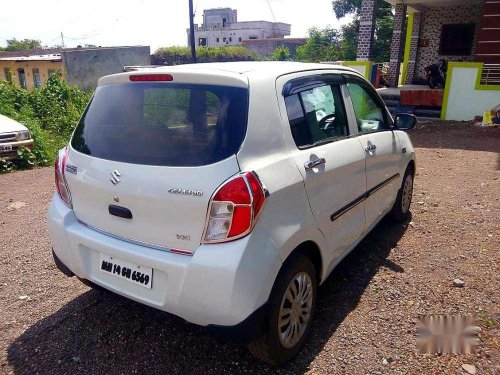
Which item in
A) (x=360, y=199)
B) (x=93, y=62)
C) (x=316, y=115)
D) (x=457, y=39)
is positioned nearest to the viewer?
(x=316, y=115)

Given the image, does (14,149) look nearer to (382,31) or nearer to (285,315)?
(285,315)

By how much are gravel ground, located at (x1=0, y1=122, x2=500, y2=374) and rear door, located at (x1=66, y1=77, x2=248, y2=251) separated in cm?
82

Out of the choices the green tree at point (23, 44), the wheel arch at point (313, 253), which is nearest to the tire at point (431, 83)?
the wheel arch at point (313, 253)

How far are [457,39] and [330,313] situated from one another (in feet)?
55.4

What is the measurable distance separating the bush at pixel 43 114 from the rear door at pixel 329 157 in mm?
6791

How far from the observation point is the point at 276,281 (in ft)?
7.08

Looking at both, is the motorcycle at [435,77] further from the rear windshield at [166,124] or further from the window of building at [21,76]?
the window of building at [21,76]

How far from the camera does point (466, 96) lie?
11.5 metres

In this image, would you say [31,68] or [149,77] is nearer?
[149,77]

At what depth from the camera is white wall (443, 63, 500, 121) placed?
36.7 ft

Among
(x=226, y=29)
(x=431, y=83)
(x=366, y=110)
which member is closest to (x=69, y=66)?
(x=431, y=83)

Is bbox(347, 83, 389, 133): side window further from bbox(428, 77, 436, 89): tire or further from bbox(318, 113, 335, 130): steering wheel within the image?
bbox(428, 77, 436, 89): tire

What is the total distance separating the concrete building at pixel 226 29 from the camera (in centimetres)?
7106

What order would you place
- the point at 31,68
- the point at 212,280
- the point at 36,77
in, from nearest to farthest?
the point at 212,280, the point at 31,68, the point at 36,77
